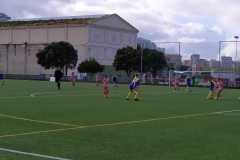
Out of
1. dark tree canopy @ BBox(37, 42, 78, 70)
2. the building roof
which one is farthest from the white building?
dark tree canopy @ BBox(37, 42, 78, 70)

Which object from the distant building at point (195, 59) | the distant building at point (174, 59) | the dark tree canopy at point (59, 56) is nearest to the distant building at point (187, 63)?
the distant building at point (174, 59)

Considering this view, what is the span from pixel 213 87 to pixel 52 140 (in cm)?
2639

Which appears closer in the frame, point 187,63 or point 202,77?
point 202,77

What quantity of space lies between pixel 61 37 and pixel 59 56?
15465mm

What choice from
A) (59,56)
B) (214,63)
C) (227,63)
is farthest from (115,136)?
(59,56)

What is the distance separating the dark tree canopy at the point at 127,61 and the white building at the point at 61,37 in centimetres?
946

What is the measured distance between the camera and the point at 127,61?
107750mm

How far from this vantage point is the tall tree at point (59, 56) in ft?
352

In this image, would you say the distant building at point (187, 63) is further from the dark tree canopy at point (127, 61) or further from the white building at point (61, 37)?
the white building at point (61, 37)

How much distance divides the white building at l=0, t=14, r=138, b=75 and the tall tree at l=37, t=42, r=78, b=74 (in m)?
8.01

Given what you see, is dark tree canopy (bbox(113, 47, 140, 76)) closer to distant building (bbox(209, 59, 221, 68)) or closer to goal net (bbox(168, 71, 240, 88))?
distant building (bbox(209, 59, 221, 68))

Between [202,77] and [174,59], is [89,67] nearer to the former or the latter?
[174,59]

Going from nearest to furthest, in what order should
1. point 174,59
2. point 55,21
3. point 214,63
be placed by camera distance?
point 214,63
point 174,59
point 55,21

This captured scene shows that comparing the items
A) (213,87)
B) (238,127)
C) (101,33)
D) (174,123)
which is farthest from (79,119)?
(101,33)
